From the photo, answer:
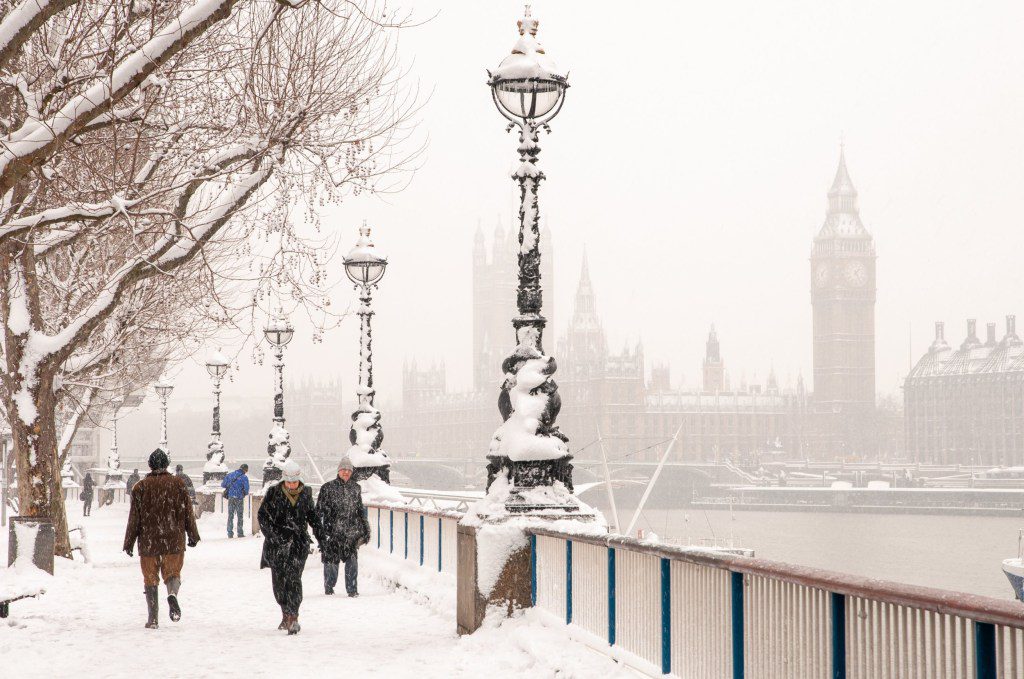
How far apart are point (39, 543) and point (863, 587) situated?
11.2m

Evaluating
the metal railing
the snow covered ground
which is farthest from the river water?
the metal railing

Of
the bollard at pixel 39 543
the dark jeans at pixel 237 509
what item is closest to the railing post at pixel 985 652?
the bollard at pixel 39 543

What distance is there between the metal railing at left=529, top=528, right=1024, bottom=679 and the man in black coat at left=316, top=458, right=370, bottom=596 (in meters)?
4.92

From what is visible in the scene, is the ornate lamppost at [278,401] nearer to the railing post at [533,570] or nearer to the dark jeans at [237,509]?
the dark jeans at [237,509]

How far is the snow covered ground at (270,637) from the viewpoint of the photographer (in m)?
8.33

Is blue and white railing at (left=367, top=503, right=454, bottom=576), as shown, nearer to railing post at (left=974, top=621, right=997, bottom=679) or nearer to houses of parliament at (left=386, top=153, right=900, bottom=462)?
railing post at (left=974, top=621, right=997, bottom=679)

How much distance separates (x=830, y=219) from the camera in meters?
180

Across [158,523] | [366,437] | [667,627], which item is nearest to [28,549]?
[158,523]

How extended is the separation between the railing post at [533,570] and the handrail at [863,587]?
6.46 ft

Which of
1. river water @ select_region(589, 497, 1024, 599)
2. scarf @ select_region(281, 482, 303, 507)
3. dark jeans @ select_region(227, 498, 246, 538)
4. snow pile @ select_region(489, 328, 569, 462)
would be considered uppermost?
snow pile @ select_region(489, 328, 569, 462)

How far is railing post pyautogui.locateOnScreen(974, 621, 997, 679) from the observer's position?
3914 mm

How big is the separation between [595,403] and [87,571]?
441 feet

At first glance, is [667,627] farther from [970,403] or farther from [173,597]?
[970,403]

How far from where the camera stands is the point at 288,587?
10.4m
